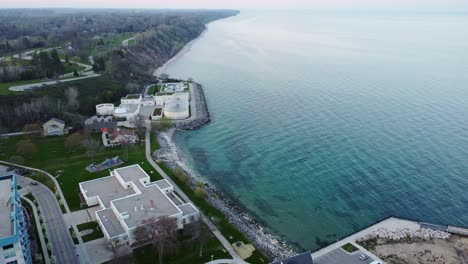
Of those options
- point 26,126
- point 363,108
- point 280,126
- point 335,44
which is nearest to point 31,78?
point 26,126

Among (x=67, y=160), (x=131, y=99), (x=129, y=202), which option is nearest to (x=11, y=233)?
(x=129, y=202)

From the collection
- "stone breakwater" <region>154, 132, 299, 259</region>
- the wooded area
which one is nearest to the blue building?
"stone breakwater" <region>154, 132, 299, 259</region>

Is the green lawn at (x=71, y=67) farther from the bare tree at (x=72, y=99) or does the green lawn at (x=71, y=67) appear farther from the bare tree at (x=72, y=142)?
the bare tree at (x=72, y=142)

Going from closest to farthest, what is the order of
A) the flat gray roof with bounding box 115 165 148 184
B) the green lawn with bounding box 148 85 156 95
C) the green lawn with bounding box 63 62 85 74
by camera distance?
the flat gray roof with bounding box 115 165 148 184 → the green lawn with bounding box 148 85 156 95 → the green lawn with bounding box 63 62 85 74

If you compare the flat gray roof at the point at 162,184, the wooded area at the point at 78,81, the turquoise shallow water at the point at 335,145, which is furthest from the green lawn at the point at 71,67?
the flat gray roof at the point at 162,184

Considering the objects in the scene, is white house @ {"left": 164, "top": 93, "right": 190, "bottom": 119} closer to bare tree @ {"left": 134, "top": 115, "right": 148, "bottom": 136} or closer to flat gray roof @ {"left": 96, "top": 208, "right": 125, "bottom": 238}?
bare tree @ {"left": 134, "top": 115, "right": 148, "bottom": 136}
